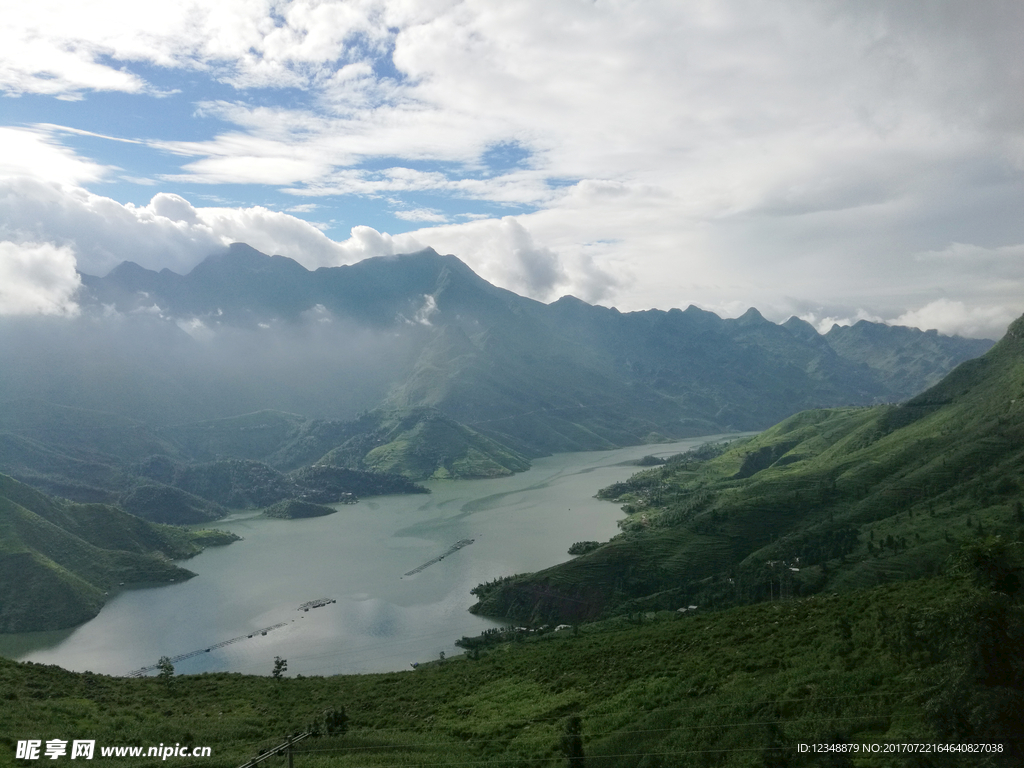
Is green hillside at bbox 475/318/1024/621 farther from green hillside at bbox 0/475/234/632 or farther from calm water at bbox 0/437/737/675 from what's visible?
green hillside at bbox 0/475/234/632

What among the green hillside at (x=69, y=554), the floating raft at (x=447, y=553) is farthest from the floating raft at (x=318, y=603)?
the green hillside at (x=69, y=554)

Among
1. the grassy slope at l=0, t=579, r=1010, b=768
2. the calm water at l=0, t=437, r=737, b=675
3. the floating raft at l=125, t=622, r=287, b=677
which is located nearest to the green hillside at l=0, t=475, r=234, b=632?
the calm water at l=0, t=437, r=737, b=675

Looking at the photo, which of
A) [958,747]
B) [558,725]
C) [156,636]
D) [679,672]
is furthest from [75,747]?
[156,636]

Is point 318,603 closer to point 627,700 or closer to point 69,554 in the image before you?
point 69,554

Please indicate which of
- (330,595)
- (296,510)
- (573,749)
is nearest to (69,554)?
(330,595)

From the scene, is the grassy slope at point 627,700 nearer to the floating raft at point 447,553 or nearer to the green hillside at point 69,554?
the floating raft at point 447,553

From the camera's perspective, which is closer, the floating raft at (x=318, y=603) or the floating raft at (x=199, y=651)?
the floating raft at (x=199, y=651)

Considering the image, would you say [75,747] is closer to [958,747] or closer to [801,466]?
[958,747]
